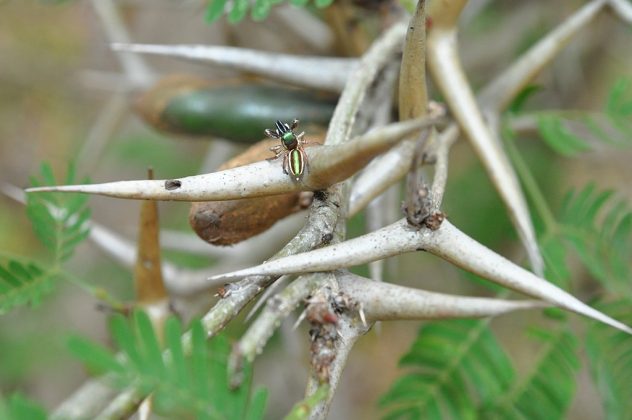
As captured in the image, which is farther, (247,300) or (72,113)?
(72,113)

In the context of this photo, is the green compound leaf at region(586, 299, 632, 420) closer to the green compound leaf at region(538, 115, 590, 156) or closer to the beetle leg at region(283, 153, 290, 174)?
the green compound leaf at region(538, 115, 590, 156)

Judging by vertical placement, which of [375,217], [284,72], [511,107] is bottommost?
[375,217]

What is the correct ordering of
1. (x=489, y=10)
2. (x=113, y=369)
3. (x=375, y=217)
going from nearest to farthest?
1. (x=113, y=369)
2. (x=375, y=217)
3. (x=489, y=10)

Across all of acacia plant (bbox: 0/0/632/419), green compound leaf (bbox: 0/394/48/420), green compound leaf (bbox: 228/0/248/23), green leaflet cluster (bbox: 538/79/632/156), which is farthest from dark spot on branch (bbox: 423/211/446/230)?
green leaflet cluster (bbox: 538/79/632/156)

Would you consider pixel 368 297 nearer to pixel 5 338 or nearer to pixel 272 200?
pixel 272 200

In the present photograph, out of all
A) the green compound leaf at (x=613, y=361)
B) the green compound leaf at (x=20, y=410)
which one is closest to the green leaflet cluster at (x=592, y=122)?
the green compound leaf at (x=613, y=361)

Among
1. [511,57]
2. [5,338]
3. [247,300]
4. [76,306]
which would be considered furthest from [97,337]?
[247,300]

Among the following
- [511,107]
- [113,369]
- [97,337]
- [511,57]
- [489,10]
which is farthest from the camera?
[97,337]
